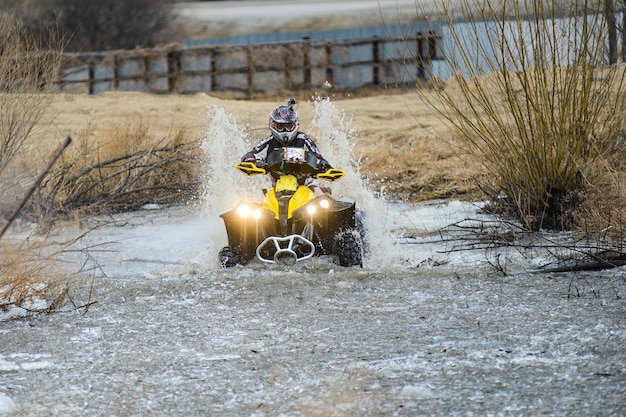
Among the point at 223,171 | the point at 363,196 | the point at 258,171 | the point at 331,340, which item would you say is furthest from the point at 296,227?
the point at 223,171

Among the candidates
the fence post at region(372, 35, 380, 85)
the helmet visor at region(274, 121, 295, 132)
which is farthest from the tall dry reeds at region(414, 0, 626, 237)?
the fence post at region(372, 35, 380, 85)

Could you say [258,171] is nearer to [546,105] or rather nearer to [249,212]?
[249,212]

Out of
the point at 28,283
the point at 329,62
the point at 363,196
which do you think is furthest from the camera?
the point at 329,62

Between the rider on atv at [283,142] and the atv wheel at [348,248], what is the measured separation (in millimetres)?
656

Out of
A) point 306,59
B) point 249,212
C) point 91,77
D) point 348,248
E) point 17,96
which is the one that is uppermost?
point 17,96

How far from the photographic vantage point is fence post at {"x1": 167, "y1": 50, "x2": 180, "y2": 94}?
31.7 m

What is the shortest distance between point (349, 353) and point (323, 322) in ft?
2.87

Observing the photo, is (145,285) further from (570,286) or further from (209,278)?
(570,286)

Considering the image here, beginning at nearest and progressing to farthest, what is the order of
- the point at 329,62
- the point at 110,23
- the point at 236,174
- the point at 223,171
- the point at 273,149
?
the point at 273,149 → the point at 223,171 → the point at 236,174 → the point at 329,62 → the point at 110,23

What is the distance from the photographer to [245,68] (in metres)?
32.1

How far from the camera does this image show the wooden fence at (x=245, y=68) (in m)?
31.7

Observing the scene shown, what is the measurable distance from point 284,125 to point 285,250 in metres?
1.54

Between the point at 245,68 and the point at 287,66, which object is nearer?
the point at 245,68

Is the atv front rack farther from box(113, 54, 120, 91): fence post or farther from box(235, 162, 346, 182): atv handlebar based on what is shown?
box(113, 54, 120, 91): fence post
